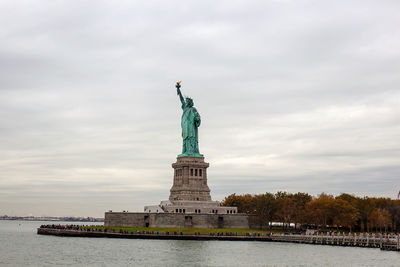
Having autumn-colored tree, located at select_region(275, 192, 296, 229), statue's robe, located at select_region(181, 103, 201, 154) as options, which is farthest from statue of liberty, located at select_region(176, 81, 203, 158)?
autumn-colored tree, located at select_region(275, 192, 296, 229)

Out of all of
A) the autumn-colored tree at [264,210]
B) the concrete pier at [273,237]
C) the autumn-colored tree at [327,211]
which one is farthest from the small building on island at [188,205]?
the concrete pier at [273,237]

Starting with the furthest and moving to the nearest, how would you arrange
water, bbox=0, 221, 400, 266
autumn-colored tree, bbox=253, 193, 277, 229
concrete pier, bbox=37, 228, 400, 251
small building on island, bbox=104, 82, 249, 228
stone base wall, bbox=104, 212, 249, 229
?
autumn-colored tree, bbox=253, 193, 277, 229
small building on island, bbox=104, 82, 249, 228
stone base wall, bbox=104, 212, 249, 229
concrete pier, bbox=37, 228, 400, 251
water, bbox=0, 221, 400, 266

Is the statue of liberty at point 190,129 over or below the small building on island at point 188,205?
over

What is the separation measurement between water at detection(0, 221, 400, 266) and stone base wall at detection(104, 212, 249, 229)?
18.2m

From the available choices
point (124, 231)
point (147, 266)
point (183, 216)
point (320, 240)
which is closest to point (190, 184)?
point (183, 216)

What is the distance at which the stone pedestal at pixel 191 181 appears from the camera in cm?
12150

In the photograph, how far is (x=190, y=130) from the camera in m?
126

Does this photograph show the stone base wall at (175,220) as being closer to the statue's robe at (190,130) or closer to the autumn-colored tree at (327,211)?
A: the autumn-colored tree at (327,211)

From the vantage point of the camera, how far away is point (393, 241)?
86562mm

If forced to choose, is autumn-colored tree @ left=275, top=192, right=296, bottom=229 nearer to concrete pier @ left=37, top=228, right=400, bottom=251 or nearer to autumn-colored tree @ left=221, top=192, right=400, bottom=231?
autumn-colored tree @ left=221, top=192, right=400, bottom=231

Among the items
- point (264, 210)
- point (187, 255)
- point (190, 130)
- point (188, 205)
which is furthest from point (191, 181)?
point (187, 255)

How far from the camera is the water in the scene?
6612 centimetres

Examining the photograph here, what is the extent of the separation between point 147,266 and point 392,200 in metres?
85.6

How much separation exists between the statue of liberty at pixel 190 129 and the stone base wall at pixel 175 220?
1667cm
